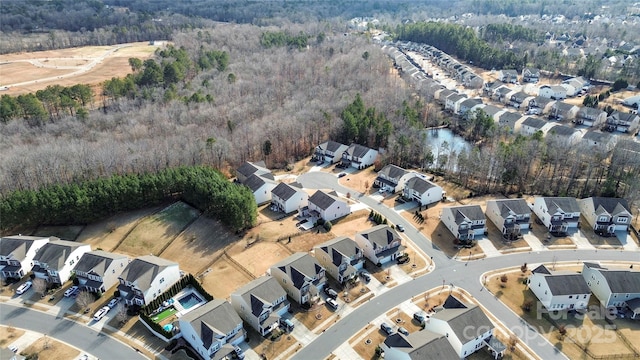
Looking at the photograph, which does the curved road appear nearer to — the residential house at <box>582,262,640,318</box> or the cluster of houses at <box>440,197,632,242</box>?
the cluster of houses at <box>440,197,632,242</box>

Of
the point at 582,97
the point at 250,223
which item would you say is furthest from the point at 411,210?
the point at 582,97

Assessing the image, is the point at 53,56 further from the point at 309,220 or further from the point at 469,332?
the point at 469,332

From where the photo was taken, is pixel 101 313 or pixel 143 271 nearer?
pixel 101 313

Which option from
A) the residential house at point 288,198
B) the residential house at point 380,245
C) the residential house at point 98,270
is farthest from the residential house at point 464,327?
the residential house at point 98,270

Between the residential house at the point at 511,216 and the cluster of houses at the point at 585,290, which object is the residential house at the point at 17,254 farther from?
the residential house at the point at 511,216

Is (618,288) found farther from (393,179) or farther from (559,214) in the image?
(393,179)

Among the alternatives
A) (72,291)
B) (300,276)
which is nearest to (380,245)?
(300,276)

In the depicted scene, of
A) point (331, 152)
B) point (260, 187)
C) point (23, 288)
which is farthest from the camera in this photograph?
point (331, 152)
